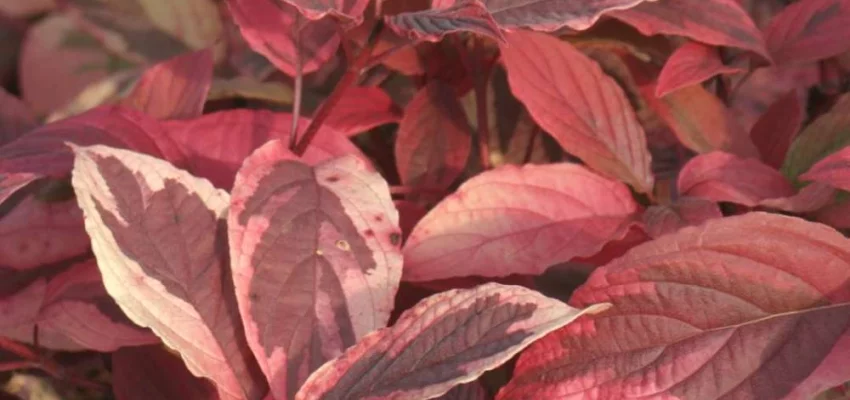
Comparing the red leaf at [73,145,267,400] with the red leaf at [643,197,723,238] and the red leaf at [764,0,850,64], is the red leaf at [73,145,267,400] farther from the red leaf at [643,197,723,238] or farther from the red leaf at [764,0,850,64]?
the red leaf at [764,0,850,64]

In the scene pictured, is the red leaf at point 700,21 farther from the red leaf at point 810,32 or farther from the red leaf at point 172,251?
the red leaf at point 172,251

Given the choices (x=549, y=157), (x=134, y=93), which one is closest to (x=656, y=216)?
(x=549, y=157)

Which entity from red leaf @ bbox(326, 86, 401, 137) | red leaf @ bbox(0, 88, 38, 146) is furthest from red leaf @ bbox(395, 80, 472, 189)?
red leaf @ bbox(0, 88, 38, 146)

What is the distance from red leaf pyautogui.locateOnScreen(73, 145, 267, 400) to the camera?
39 cm

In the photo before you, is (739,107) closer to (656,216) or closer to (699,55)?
(699,55)

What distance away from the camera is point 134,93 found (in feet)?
1.87

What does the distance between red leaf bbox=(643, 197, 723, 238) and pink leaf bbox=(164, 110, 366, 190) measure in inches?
6.5

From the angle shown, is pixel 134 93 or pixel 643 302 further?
pixel 134 93

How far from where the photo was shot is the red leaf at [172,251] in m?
0.39

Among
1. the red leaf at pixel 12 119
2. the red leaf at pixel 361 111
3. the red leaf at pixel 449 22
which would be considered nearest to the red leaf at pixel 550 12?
the red leaf at pixel 449 22

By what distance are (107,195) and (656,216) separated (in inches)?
10.8

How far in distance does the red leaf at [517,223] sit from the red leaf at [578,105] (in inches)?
0.9

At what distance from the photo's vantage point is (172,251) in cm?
41

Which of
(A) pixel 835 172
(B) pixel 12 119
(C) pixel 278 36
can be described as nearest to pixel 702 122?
(A) pixel 835 172
